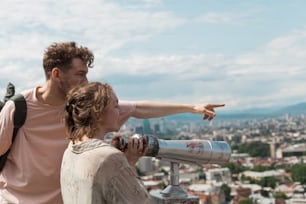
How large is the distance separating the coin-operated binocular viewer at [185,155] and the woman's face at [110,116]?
14 centimetres

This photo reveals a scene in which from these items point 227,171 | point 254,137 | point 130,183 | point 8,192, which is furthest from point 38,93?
point 254,137

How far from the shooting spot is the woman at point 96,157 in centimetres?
83

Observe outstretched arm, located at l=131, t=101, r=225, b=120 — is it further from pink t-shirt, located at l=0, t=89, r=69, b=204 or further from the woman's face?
the woman's face

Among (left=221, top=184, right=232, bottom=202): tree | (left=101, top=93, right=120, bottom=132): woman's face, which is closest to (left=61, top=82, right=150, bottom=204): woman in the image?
(left=101, top=93, right=120, bottom=132): woman's face

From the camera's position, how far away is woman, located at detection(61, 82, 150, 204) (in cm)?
83

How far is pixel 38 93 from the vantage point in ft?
3.85

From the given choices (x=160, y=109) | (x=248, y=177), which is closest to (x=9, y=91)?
(x=160, y=109)

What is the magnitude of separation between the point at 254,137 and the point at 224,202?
28.1 m

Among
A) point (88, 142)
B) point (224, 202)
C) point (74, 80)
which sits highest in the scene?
point (74, 80)

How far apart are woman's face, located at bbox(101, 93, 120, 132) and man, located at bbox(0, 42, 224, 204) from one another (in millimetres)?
241

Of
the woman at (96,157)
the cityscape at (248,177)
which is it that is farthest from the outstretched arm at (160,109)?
the cityscape at (248,177)

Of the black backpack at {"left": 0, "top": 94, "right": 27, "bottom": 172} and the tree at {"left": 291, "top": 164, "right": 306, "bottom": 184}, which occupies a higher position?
the black backpack at {"left": 0, "top": 94, "right": 27, "bottom": 172}

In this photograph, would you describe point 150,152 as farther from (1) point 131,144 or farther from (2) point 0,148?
(2) point 0,148

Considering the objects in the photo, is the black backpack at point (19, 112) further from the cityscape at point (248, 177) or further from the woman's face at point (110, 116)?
the cityscape at point (248, 177)
